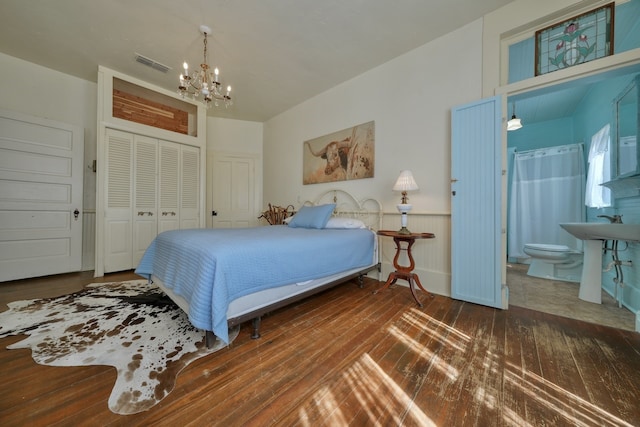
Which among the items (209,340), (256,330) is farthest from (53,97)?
(256,330)

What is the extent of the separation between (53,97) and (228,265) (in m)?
4.21

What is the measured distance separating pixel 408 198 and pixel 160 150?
387 cm

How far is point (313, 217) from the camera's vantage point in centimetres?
296

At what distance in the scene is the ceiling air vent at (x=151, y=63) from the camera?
9.68 ft

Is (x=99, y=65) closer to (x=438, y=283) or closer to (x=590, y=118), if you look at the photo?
(x=438, y=283)

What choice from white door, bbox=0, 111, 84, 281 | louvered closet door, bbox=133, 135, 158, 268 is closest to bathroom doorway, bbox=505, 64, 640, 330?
louvered closet door, bbox=133, 135, 158, 268

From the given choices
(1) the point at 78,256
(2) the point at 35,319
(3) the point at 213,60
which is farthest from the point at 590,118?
(1) the point at 78,256

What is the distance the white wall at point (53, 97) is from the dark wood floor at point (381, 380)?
306 cm

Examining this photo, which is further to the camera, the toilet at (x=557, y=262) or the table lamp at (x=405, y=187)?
the toilet at (x=557, y=262)

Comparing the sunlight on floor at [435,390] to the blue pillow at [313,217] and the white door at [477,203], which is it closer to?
the white door at [477,203]

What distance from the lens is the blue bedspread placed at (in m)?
1.36

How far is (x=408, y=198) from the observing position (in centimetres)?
282

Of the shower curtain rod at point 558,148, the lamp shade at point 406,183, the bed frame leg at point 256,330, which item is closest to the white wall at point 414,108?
the lamp shade at point 406,183

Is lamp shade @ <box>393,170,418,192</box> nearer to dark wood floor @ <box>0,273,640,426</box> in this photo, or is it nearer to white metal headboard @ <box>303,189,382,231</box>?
white metal headboard @ <box>303,189,382,231</box>
